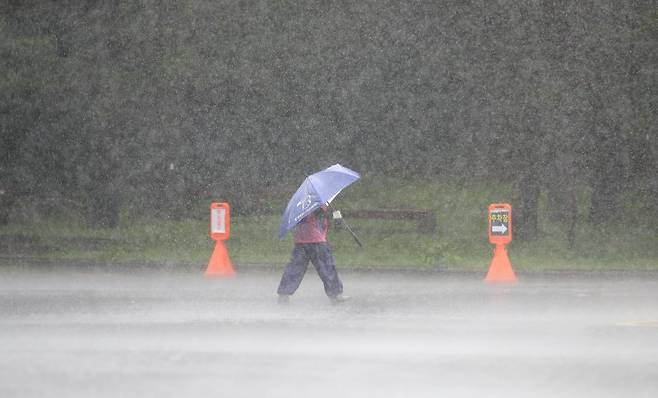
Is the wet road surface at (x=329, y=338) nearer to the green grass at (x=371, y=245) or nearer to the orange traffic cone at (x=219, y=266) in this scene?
the orange traffic cone at (x=219, y=266)

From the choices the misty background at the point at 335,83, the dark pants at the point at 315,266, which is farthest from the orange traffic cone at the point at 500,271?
the misty background at the point at 335,83

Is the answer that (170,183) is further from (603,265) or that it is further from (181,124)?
(603,265)

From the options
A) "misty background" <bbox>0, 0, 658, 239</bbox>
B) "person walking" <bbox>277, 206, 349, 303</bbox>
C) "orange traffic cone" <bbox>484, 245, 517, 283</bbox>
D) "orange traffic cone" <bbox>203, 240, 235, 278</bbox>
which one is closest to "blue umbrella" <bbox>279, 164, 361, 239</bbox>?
"person walking" <bbox>277, 206, 349, 303</bbox>

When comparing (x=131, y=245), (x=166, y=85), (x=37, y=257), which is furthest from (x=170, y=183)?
(x=37, y=257)

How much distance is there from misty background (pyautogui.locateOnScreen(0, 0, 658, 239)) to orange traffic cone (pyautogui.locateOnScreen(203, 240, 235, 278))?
7.10 m

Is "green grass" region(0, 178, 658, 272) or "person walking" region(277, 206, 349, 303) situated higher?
"person walking" region(277, 206, 349, 303)

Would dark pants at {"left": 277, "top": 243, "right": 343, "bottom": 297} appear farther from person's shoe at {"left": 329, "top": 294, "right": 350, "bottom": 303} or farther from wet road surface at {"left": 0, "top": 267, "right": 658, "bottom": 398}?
wet road surface at {"left": 0, "top": 267, "right": 658, "bottom": 398}

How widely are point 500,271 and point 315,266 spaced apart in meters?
3.68

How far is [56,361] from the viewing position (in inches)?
412

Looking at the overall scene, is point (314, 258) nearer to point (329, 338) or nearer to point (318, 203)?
point (318, 203)

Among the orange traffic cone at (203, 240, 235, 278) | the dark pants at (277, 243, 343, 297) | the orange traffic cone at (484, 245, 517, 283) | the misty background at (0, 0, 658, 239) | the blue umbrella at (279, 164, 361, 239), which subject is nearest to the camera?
the blue umbrella at (279, 164, 361, 239)

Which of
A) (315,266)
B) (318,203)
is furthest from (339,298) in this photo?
(318,203)

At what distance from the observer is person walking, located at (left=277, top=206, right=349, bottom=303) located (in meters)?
14.4

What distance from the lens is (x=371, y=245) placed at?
2505 cm
